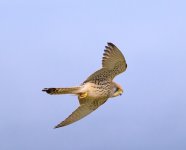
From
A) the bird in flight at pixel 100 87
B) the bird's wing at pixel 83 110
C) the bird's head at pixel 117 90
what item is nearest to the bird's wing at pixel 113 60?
the bird in flight at pixel 100 87

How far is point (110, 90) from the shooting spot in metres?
12.7

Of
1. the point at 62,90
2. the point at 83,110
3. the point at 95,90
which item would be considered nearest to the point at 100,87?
the point at 95,90

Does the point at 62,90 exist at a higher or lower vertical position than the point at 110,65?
lower

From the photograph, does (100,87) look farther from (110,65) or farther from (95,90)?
(110,65)

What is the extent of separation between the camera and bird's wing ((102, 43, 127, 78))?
11977mm

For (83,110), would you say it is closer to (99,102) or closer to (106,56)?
(99,102)

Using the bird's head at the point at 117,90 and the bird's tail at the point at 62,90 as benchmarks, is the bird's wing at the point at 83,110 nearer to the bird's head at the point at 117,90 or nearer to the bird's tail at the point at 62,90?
the bird's head at the point at 117,90

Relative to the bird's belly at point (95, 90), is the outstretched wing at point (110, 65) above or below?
above

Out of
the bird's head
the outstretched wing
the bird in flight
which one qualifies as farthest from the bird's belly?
the bird's head

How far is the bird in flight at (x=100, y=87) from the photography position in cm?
1209

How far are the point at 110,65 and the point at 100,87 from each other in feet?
2.04

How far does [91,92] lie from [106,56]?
981 mm

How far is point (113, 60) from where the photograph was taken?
12.3 metres

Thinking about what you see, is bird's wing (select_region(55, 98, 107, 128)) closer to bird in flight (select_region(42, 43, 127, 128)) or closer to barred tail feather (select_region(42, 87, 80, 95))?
bird in flight (select_region(42, 43, 127, 128))
